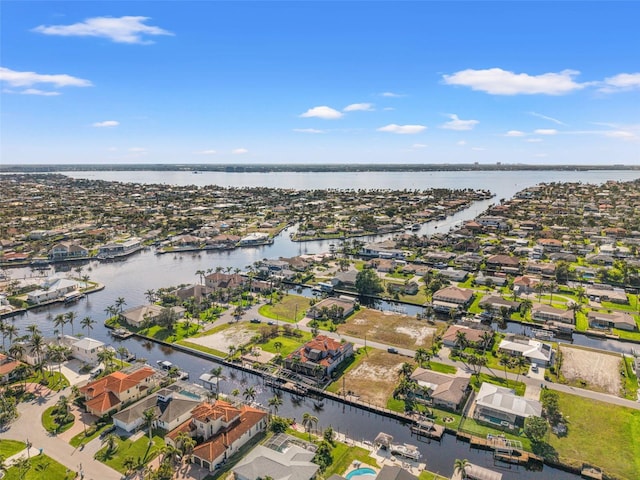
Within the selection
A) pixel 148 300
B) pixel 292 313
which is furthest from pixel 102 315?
pixel 292 313

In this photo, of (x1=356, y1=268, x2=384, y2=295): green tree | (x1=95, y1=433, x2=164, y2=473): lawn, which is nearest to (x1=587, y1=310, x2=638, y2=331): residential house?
(x1=356, y1=268, x2=384, y2=295): green tree

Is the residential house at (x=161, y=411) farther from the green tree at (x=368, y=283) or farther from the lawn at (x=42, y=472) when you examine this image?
the green tree at (x=368, y=283)

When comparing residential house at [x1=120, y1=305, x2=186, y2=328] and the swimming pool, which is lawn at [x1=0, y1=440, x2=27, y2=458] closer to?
residential house at [x1=120, y1=305, x2=186, y2=328]

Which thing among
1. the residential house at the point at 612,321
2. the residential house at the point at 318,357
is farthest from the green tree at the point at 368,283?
the residential house at the point at 612,321

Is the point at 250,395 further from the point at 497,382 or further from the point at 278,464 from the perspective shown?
the point at 497,382

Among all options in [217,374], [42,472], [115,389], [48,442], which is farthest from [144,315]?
[42,472]

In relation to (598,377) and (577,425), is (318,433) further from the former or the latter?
(598,377)
